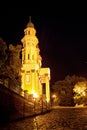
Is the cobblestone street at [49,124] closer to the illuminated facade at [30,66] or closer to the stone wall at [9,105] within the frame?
the stone wall at [9,105]

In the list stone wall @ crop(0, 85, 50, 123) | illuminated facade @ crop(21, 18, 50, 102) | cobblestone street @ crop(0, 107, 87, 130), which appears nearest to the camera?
cobblestone street @ crop(0, 107, 87, 130)

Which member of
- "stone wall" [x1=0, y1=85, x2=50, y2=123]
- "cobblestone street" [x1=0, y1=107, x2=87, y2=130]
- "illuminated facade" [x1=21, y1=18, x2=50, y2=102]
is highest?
"illuminated facade" [x1=21, y1=18, x2=50, y2=102]

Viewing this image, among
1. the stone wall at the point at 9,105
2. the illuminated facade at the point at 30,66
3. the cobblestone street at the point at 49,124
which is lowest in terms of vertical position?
the cobblestone street at the point at 49,124

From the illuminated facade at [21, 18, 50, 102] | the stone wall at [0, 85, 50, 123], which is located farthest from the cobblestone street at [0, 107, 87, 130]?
the illuminated facade at [21, 18, 50, 102]

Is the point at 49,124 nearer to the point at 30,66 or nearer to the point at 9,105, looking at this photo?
the point at 9,105

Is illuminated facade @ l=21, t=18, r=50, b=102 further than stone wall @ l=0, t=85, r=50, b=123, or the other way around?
illuminated facade @ l=21, t=18, r=50, b=102

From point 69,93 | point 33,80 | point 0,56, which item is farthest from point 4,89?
point 69,93

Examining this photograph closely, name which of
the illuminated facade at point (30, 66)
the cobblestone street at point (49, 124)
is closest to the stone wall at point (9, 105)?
the cobblestone street at point (49, 124)

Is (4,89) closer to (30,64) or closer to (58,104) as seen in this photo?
(30,64)

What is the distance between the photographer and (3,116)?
16672 millimetres

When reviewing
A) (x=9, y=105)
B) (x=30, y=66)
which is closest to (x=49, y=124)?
(x=9, y=105)

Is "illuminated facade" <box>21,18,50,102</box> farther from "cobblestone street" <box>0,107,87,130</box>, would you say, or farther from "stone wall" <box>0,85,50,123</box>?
"cobblestone street" <box>0,107,87,130</box>

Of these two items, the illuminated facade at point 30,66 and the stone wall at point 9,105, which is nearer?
the stone wall at point 9,105

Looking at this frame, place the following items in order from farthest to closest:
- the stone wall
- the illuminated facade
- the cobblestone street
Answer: the illuminated facade → the stone wall → the cobblestone street
